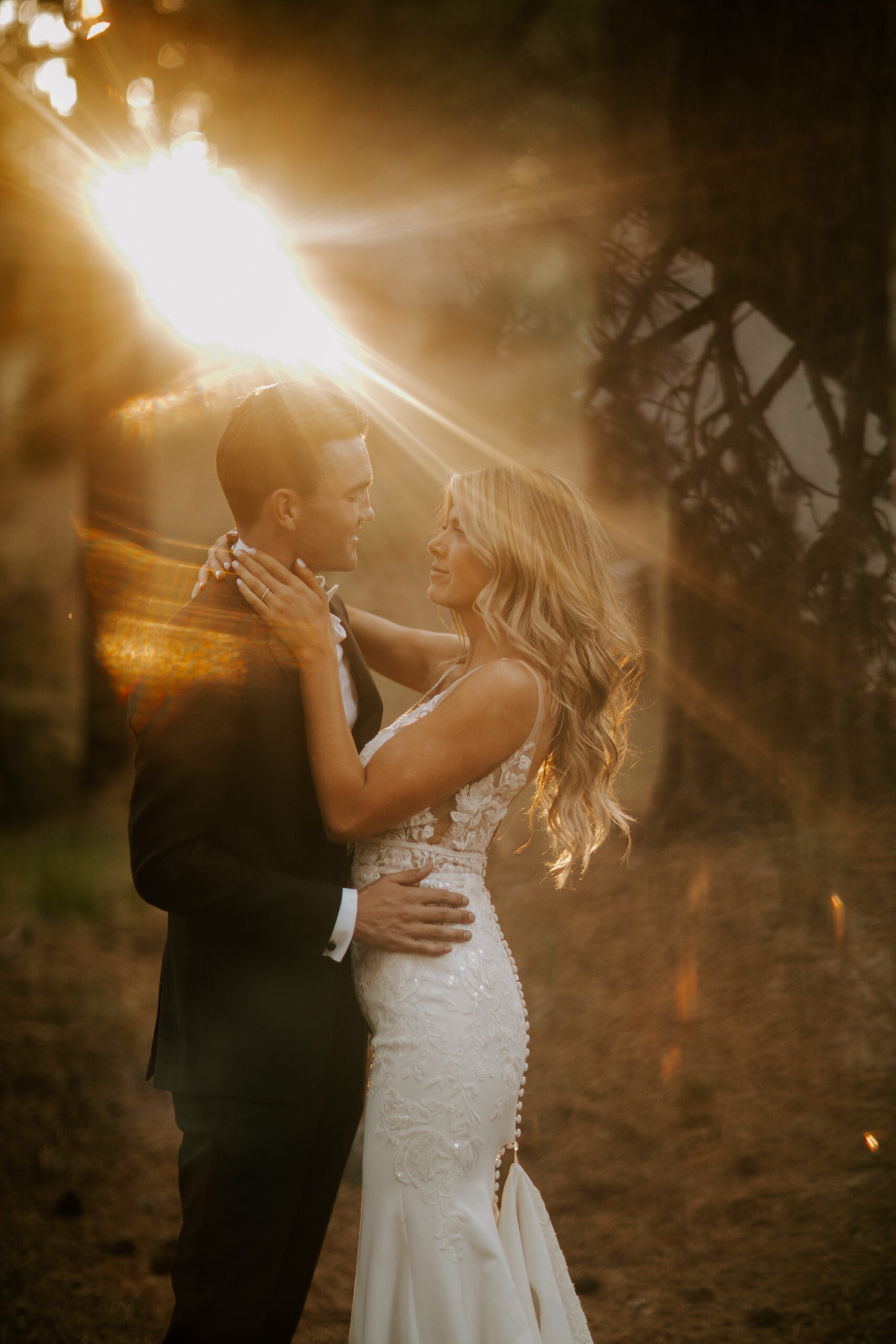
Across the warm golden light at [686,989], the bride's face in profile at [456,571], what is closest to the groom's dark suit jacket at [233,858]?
the bride's face in profile at [456,571]

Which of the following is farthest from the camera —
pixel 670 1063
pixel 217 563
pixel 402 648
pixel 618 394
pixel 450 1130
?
pixel 618 394

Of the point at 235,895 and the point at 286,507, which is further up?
the point at 286,507

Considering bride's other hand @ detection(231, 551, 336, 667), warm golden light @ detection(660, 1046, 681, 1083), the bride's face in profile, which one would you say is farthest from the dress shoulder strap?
warm golden light @ detection(660, 1046, 681, 1083)

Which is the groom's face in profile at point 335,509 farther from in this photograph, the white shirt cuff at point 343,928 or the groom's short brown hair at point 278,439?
the white shirt cuff at point 343,928

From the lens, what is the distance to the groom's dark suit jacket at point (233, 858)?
1980mm

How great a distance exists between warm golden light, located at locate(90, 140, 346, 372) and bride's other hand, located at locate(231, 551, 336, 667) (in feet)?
10.2

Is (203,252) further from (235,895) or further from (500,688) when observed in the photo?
(235,895)

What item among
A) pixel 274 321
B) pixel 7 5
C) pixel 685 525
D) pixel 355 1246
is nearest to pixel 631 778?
pixel 685 525

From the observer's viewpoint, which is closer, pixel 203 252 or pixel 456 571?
pixel 456 571

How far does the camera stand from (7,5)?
192 inches

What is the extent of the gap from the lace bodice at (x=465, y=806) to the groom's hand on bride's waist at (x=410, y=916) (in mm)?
108

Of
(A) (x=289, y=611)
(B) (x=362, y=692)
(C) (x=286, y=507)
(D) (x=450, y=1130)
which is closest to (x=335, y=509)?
(C) (x=286, y=507)

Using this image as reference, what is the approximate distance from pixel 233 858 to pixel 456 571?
96 centimetres

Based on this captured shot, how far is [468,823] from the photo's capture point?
234 centimetres
